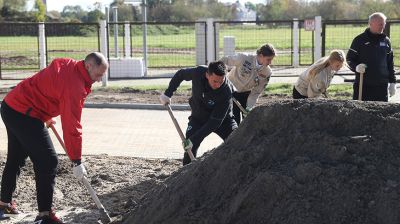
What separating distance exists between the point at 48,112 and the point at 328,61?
309 centimetres

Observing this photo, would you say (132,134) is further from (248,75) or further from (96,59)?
(96,59)

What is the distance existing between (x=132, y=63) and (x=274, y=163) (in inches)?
596

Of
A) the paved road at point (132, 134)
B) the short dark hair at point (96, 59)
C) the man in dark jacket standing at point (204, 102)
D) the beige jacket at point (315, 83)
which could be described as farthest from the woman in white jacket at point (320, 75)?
the short dark hair at point (96, 59)

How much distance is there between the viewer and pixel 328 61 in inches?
300

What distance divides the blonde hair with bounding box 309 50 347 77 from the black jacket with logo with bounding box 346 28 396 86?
Result: 1.02 meters

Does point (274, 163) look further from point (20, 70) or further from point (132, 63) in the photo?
point (20, 70)

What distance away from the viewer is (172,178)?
5.87m

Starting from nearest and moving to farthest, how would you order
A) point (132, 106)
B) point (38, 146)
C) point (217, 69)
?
point (38, 146) → point (217, 69) → point (132, 106)

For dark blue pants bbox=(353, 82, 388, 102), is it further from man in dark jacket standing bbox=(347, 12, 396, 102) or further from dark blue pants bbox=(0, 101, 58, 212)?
dark blue pants bbox=(0, 101, 58, 212)

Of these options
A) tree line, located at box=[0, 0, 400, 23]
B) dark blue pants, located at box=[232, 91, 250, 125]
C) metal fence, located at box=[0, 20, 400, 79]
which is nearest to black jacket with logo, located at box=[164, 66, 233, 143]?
dark blue pants, located at box=[232, 91, 250, 125]

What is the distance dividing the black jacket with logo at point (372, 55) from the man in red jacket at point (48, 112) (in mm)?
3866

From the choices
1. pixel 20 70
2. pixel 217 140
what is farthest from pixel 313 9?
pixel 217 140

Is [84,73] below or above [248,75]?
above

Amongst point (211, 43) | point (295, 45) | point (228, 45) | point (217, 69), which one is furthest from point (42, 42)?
point (217, 69)
